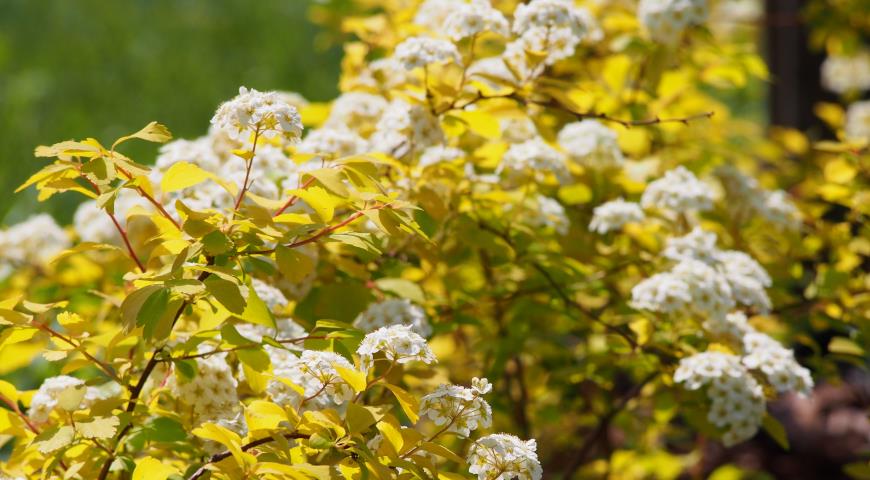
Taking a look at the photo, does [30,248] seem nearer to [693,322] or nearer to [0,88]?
[693,322]

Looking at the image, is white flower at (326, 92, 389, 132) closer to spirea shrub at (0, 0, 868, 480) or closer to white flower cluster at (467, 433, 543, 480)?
spirea shrub at (0, 0, 868, 480)

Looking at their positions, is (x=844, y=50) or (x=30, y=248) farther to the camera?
(x=844, y=50)

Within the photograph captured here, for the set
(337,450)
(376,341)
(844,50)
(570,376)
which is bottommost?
(570,376)

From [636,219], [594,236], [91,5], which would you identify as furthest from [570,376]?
[91,5]

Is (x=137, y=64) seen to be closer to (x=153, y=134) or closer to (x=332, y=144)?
(x=332, y=144)

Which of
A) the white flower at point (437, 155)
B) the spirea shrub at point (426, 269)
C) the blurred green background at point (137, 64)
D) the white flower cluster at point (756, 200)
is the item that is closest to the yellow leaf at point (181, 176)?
the spirea shrub at point (426, 269)

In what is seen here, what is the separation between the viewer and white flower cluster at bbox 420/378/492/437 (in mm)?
1391

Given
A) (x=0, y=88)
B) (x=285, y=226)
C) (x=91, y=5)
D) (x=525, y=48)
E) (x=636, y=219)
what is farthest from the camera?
(x=91, y=5)

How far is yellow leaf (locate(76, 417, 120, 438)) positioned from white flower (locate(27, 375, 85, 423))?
0.19 meters

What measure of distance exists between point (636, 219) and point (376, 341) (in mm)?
942

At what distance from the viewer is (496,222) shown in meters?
2.10

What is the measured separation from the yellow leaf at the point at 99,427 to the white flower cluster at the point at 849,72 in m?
3.83

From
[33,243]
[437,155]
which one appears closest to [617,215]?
[437,155]

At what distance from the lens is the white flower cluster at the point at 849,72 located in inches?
175
